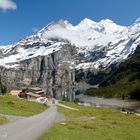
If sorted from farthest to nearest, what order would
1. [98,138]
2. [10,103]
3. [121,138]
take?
[10,103] → [121,138] → [98,138]

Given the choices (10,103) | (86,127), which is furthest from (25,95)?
(86,127)

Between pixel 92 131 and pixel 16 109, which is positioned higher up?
pixel 16 109

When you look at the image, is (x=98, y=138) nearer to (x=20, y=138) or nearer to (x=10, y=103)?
(x=20, y=138)

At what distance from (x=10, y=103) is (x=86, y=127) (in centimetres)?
4890

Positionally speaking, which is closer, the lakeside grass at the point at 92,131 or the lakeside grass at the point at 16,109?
the lakeside grass at the point at 92,131

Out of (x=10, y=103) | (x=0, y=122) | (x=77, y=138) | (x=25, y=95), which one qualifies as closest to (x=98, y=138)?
(x=77, y=138)

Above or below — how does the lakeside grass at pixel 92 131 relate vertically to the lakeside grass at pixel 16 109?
below

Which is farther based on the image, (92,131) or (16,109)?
(16,109)

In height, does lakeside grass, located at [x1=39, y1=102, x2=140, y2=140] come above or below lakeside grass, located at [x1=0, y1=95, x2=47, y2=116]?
below

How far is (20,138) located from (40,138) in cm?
406

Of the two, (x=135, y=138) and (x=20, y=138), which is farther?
(x=135, y=138)


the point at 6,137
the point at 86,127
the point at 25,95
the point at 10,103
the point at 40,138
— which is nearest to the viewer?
the point at 6,137

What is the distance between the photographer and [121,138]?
4856 cm

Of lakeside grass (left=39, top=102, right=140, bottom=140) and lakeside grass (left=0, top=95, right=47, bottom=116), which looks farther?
lakeside grass (left=0, top=95, right=47, bottom=116)
